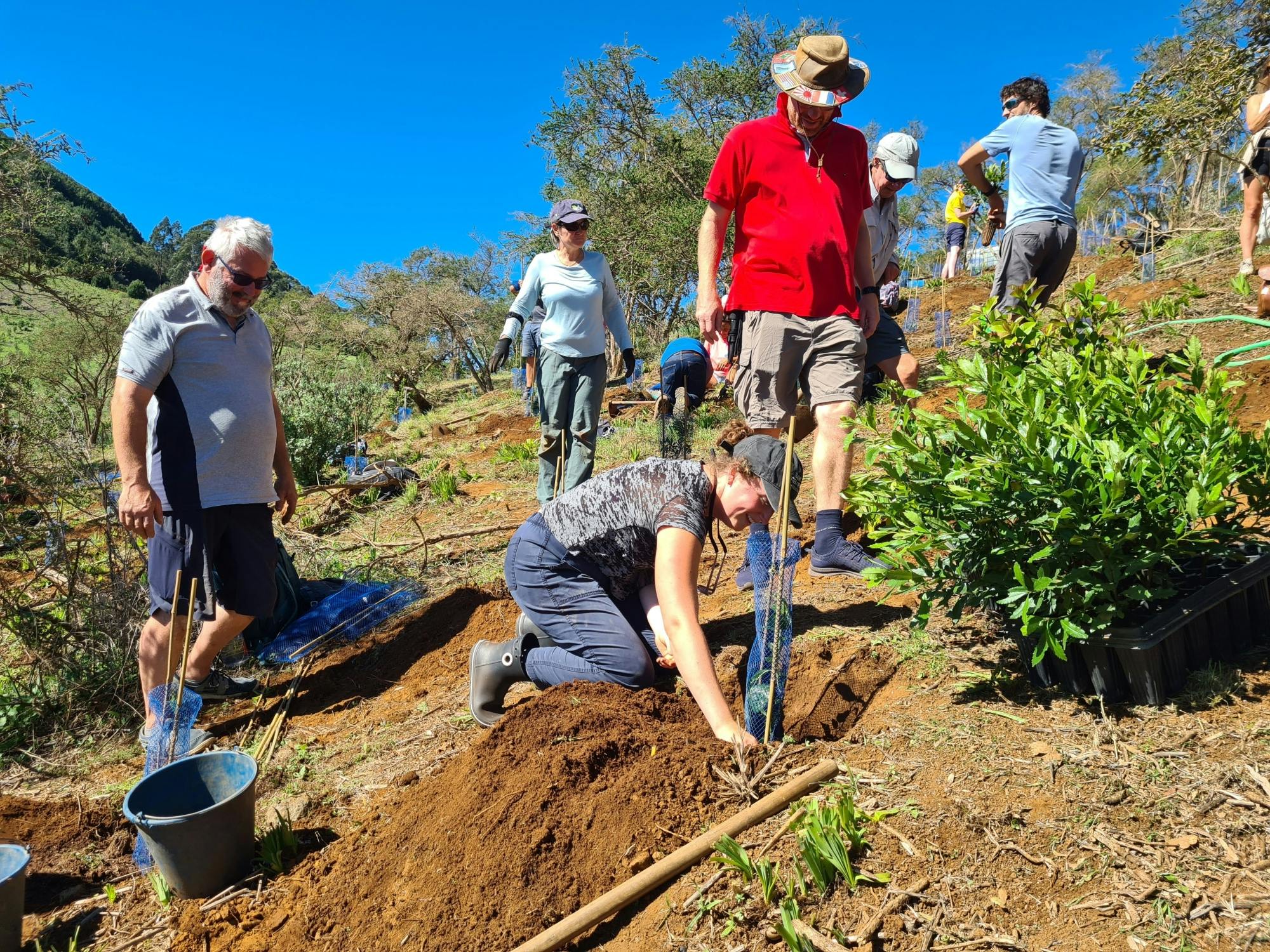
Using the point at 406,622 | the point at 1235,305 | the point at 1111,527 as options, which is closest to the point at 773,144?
the point at 1111,527

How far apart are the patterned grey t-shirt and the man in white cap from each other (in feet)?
5.72

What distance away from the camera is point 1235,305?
Answer: 21.8 feet

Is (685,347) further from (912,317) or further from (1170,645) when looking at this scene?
(912,317)

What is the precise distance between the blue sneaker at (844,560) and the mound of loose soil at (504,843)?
4.04 ft

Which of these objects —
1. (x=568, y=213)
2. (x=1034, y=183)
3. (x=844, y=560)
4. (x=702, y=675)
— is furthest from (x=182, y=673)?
(x=1034, y=183)

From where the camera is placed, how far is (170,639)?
2.95 metres

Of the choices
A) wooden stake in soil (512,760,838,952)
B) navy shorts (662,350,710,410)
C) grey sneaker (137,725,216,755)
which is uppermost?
navy shorts (662,350,710,410)

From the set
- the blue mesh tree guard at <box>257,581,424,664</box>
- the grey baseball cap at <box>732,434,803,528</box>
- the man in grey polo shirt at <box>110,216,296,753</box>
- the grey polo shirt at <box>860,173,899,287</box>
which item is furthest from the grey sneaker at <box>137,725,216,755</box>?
the grey polo shirt at <box>860,173,899,287</box>

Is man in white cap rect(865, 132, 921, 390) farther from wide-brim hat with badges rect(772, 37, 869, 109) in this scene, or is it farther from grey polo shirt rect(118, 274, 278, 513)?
grey polo shirt rect(118, 274, 278, 513)

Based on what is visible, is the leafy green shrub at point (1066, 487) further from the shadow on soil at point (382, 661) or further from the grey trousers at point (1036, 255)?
the shadow on soil at point (382, 661)

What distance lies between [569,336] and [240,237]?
7.93ft

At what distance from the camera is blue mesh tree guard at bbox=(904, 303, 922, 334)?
1340 cm

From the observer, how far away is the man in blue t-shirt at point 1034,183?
4.62m

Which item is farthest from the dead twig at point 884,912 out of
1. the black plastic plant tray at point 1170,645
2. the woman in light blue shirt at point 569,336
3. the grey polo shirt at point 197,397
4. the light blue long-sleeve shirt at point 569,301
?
the light blue long-sleeve shirt at point 569,301
